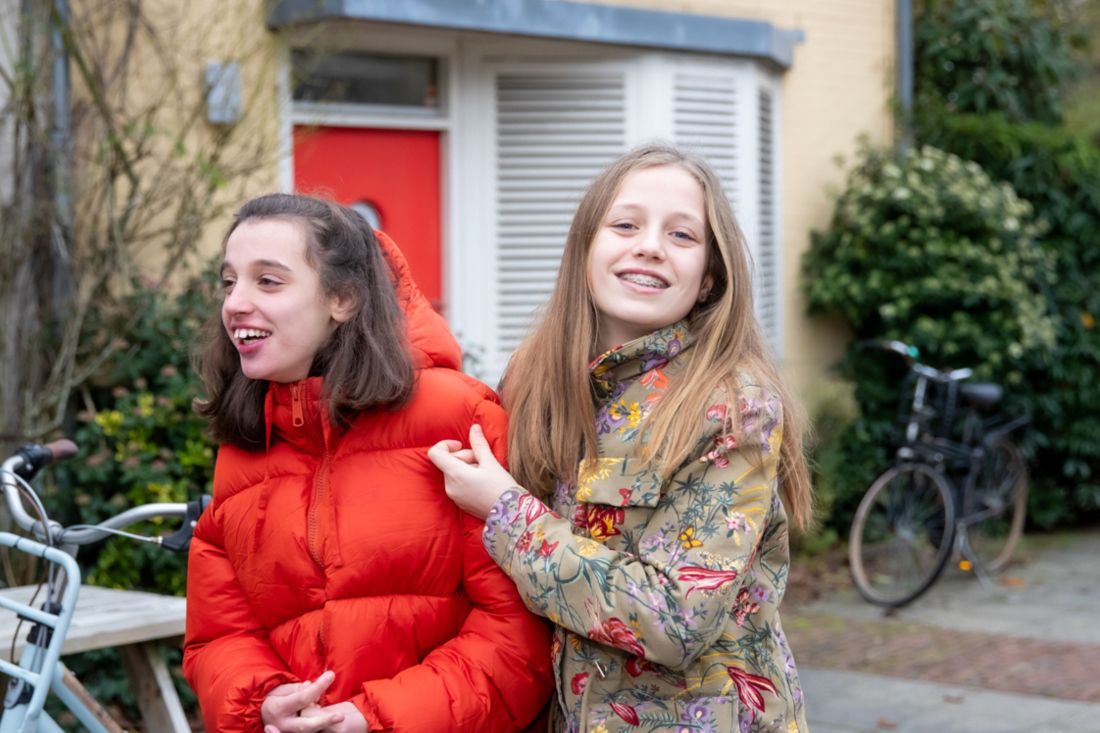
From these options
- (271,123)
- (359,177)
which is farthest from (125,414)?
(359,177)

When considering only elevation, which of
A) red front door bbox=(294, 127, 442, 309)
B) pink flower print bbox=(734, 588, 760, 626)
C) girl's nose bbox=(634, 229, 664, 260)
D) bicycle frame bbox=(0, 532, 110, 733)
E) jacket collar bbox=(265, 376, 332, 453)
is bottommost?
bicycle frame bbox=(0, 532, 110, 733)

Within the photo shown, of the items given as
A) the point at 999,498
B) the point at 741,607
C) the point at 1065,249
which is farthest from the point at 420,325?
the point at 1065,249

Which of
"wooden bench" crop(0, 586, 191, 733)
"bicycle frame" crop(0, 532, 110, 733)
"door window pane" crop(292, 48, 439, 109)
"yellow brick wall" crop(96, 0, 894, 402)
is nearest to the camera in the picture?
"bicycle frame" crop(0, 532, 110, 733)

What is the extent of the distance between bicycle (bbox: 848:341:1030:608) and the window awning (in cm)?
206

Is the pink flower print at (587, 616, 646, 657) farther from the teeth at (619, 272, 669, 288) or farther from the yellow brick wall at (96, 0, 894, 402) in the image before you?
Result: the yellow brick wall at (96, 0, 894, 402)

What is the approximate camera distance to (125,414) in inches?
220

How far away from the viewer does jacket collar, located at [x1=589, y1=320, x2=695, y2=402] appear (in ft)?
8.07

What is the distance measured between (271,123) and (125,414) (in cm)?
197

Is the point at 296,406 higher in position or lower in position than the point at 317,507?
higher

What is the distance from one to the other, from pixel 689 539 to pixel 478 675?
42cm

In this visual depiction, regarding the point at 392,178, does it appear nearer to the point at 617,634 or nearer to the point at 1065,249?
the point at 1065,249

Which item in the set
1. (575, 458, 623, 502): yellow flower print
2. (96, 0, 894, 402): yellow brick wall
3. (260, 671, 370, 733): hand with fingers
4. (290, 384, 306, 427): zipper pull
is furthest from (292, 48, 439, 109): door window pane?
(260, 671, 370, 733): hand with fingers

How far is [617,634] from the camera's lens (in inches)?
89.1

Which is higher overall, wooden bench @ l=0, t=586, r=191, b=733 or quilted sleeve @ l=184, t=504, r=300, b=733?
quilted sleeve @ l=184, t=504, r=300, b=733
